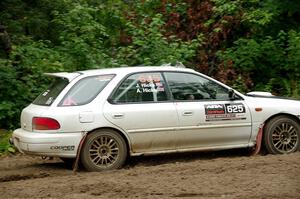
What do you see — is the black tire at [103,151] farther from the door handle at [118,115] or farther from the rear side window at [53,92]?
the rear side window at [53,92]

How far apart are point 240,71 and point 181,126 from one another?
6.67 metres

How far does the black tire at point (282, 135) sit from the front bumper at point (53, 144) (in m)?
3.13

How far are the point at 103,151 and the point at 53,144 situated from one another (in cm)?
76

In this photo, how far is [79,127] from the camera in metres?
9.01

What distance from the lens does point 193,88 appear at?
9.88m

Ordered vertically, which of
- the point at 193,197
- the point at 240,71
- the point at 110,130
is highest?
the point at 240,71

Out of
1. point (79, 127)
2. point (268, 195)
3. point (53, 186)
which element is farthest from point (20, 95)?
point (268, 195)

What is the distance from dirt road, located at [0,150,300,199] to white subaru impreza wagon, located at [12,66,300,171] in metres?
0.32

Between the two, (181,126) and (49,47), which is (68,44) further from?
(181,126)

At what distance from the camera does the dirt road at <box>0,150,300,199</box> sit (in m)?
7.31

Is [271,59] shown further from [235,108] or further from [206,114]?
[206,114]

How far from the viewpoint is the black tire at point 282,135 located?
10.1m

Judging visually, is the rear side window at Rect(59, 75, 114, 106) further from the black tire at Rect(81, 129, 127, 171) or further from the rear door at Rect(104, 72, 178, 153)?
the black tire at Rect(81, 129, 127, 171)

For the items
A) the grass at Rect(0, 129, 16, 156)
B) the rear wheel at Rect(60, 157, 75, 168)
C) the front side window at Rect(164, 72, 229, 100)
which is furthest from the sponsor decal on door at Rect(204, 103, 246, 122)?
the grass at Rect(0, 129, 16, 156)
